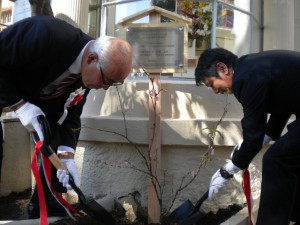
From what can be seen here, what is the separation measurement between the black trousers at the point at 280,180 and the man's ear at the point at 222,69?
0.62 m

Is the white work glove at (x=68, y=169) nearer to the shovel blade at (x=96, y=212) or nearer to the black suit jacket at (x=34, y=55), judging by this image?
the shovel blade at (x=96, y=212)

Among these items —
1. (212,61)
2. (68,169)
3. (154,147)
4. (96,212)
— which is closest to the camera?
(212,61)

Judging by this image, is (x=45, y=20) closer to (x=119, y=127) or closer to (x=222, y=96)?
(x=119, y=127)

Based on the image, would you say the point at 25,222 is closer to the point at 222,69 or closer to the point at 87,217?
the point at 87,217

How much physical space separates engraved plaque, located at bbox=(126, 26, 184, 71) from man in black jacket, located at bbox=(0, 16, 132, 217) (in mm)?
671

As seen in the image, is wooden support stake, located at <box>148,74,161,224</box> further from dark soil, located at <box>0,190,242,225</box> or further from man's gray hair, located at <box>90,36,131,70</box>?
man's gray hair, located at <box>90,36,131,70</box>

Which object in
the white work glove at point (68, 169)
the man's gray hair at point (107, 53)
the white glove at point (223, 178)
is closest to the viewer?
the man's gray hair at point (107, 53)

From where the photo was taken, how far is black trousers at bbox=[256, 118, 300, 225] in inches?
103

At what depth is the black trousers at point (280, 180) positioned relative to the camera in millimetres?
2627

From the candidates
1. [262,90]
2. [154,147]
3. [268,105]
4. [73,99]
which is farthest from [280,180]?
[73,99]

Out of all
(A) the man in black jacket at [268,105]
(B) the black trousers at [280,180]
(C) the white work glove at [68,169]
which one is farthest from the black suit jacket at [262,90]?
(C) the white work glove at [68,169]

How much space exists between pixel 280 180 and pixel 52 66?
1803 millimetres

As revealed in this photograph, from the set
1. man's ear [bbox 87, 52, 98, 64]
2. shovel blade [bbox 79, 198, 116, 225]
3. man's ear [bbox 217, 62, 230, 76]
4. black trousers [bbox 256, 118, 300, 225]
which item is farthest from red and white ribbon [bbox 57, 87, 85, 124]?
black trousers [bbox 256, 118, 300, 225]

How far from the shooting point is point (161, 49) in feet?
11.4
